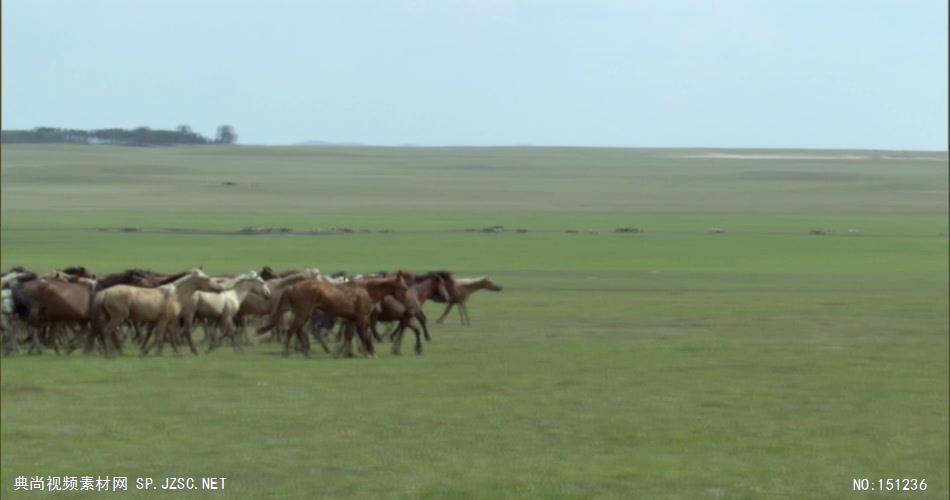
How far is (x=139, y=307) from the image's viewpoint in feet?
71.5

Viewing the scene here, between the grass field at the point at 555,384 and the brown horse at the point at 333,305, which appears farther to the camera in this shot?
the brown horse at the point at 333,305

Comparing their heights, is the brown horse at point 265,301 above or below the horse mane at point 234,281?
below

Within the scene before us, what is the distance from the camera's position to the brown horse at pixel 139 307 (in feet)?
71.5

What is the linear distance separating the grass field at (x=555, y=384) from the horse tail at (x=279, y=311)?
459 millimetres

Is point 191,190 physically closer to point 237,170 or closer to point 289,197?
point 289,197

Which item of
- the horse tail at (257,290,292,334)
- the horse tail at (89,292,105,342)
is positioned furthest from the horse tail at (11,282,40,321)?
the horse tail at (257,290,292,334)

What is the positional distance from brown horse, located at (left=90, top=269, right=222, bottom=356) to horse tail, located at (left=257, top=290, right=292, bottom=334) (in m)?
1.13

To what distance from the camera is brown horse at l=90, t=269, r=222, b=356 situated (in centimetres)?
2178

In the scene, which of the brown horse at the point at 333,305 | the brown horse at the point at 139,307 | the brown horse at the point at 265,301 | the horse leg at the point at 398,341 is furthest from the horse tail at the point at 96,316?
the horse leg at the point at 398,341

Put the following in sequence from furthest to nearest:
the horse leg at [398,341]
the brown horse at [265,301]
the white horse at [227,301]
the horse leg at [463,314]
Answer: the horse leg at [463,314] < the brown horse at [265,301] < the horse leg at [398,341] < the white horse at [227,301]

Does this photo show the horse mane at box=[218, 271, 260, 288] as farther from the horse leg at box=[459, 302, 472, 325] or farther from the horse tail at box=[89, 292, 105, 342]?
the horse leg at box=[459, 302, 472, 325]

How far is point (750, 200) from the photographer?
94000 millimetres

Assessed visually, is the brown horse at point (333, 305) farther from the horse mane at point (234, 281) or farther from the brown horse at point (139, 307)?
the brown horse at point (139, 307)

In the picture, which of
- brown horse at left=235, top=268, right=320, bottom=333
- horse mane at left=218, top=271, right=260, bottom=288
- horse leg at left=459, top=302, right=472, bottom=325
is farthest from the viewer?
horse leg at left=459, top=302, right=472, bottom=325
